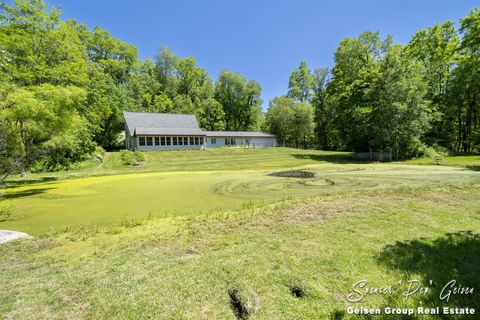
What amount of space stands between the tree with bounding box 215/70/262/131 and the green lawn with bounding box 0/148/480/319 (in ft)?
164

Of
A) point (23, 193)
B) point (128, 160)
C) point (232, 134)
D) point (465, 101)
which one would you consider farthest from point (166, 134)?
point (465, 101)

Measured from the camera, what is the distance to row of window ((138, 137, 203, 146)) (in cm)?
3231

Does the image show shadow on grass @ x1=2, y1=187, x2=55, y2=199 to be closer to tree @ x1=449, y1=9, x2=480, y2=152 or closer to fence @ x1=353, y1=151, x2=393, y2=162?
fence @ x1=353, y1=151, x2=393, y2=162

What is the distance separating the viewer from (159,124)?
35.6 meters

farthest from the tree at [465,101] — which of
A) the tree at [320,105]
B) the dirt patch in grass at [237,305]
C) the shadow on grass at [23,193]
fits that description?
the shadow on grass at [23,193]

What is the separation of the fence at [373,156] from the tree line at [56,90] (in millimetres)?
26323

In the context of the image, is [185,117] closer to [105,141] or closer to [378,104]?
[105,141]

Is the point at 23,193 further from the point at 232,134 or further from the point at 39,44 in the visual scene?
the point at 232,134

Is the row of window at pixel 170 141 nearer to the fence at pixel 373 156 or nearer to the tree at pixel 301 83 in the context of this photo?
the fence at pixel 373 156

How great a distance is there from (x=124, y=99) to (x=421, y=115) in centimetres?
3773

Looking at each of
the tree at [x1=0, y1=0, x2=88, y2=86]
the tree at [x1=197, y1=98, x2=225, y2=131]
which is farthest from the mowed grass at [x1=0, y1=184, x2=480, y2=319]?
the tree at [x1=197, y1=98, x2=225, y2=131]

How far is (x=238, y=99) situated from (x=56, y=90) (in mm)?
45953

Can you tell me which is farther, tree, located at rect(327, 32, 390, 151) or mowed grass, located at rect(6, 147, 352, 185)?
tree, located at rect(327, 32, 390, 151)

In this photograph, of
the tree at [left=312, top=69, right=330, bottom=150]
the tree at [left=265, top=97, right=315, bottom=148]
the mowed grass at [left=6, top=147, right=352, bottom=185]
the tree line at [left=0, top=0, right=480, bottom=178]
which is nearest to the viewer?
the tree line at [left=0, top=0, right=480, bottom=178]
